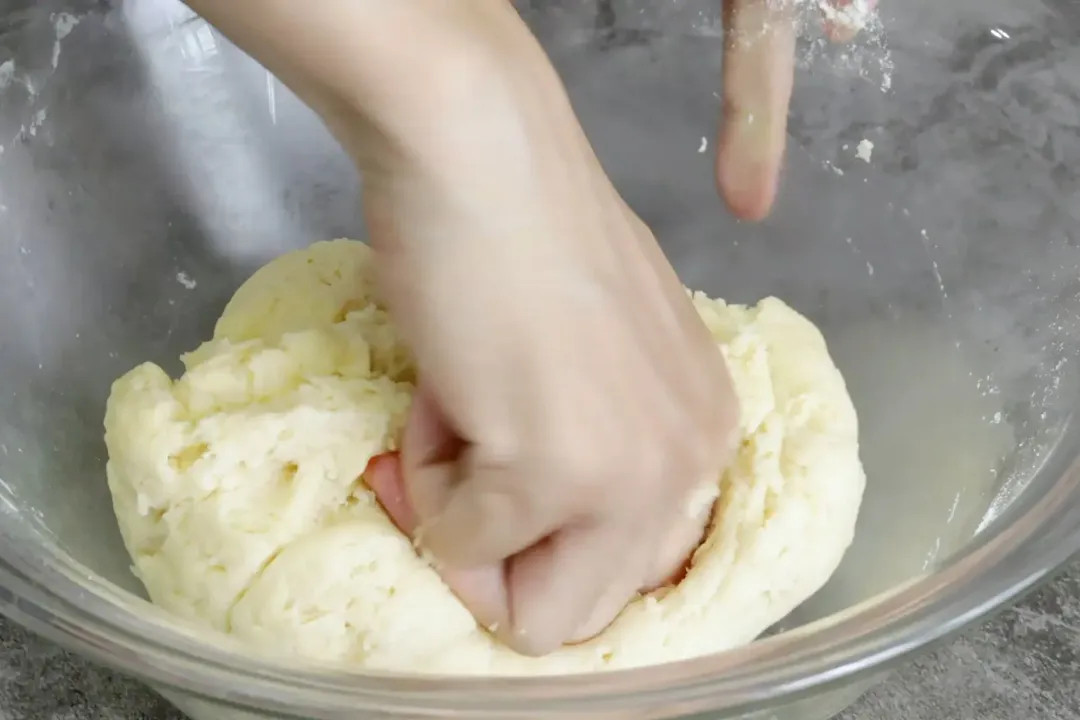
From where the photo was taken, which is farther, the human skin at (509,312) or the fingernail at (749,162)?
the fingernail at (749,162)

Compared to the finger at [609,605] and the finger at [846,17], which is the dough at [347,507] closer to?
the finger at [609,605]

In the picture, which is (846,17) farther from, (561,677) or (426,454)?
(561,677)

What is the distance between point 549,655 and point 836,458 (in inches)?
10.4

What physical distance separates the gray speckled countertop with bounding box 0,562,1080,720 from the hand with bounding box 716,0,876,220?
415 millimetres

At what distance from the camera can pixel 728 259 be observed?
100 cm

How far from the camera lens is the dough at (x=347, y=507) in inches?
26.6

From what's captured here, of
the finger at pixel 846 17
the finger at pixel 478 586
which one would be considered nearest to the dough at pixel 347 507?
the finger at pixel 478 586

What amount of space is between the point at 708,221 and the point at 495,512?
0.49 metres

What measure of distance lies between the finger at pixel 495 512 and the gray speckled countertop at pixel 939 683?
1.00 ft

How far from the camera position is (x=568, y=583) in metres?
0.64

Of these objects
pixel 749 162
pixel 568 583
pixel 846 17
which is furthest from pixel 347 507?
pixel 846 17

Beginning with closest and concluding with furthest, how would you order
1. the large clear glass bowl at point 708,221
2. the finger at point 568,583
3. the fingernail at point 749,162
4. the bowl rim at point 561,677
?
the bowl rim at point 561,677, the finger at point 568,583, the large clear glass bowl at point 708,221, the fingernail at point 749,162

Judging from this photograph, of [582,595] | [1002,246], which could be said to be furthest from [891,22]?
[582,595]

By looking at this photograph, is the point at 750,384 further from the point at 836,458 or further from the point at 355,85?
the point at 355,85
